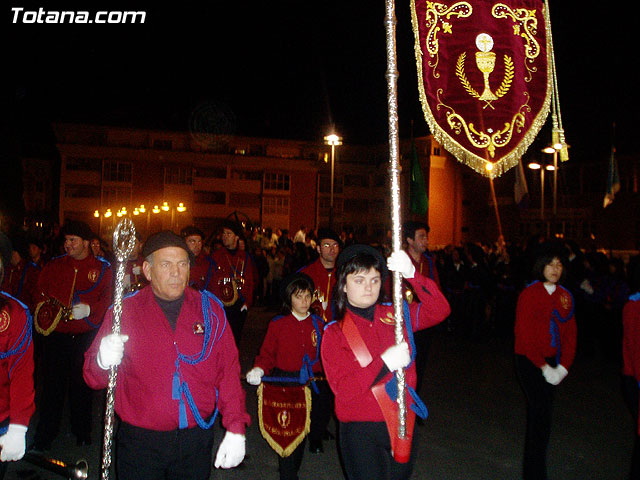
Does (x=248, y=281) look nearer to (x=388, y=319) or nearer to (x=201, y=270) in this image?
(x=201, y=270)

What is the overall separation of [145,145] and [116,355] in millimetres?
46649

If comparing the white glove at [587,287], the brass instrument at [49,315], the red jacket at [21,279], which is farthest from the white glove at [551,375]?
the white glove at [587,287]

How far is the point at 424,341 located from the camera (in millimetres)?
6625

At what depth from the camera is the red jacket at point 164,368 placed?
3.13 meters

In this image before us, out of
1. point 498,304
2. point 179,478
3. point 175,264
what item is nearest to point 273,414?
point 179,478

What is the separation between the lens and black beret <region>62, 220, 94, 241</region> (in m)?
A: 6.16

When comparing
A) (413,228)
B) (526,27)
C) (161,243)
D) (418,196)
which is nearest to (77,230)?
(161,243)

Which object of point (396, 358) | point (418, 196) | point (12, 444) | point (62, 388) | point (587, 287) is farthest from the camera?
point (418, 196)

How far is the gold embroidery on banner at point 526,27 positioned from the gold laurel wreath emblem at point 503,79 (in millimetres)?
148

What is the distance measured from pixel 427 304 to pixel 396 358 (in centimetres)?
56

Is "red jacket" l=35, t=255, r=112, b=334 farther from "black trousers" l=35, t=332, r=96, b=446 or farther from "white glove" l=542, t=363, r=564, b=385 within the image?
"white glove" l=542, t=363, r=564, b=385

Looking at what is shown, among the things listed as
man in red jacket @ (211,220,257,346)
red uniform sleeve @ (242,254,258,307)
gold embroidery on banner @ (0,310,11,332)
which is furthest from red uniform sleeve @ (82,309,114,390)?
red uniform sleeve @ (242,254,258,307)

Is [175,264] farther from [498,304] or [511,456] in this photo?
[498,304]

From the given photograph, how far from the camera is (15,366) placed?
11.2 ft
